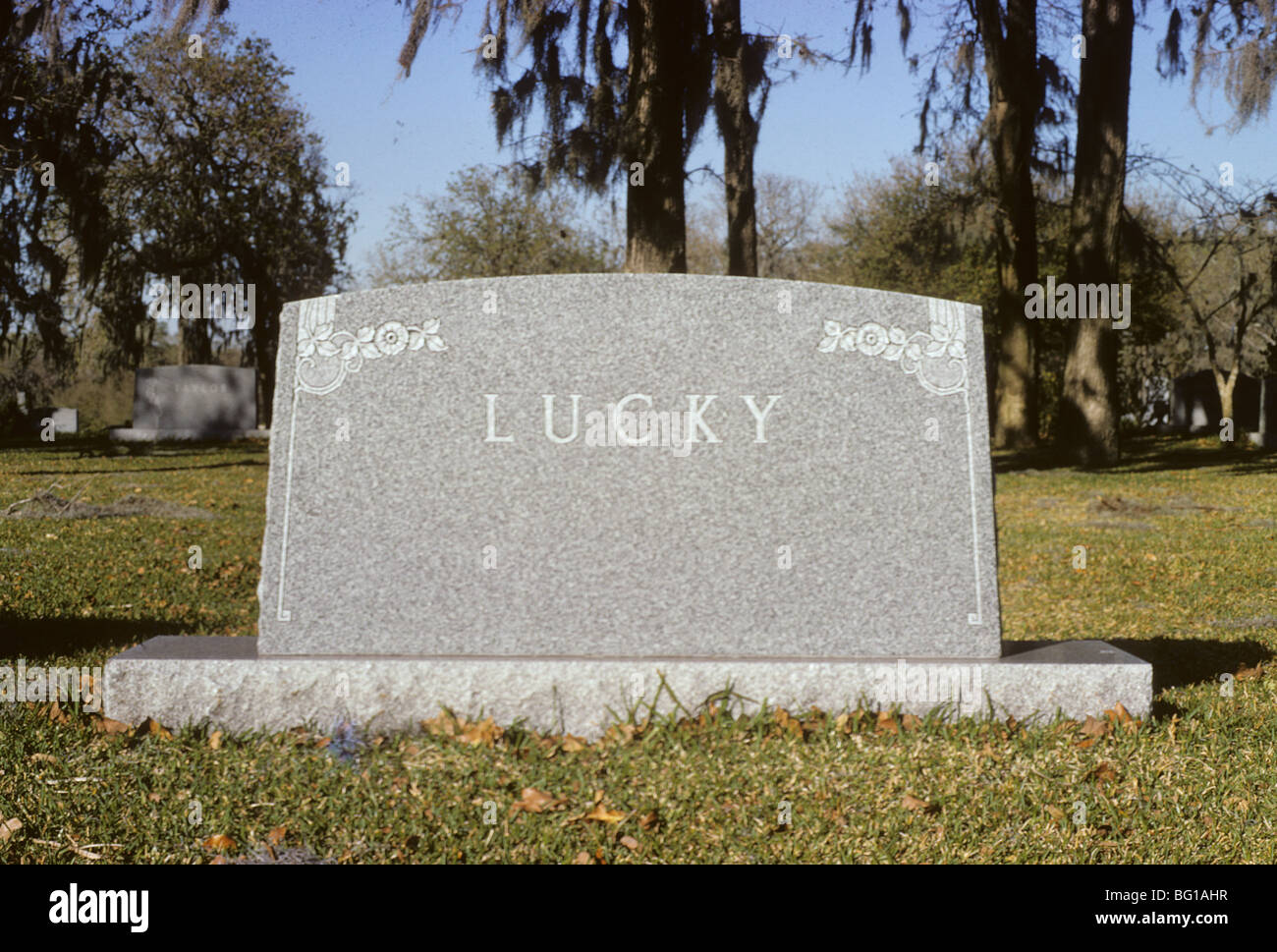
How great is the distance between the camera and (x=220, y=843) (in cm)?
300

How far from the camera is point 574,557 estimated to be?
3.95 metres

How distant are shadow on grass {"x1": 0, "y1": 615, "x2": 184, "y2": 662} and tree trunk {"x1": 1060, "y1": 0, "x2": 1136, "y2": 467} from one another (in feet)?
39.5

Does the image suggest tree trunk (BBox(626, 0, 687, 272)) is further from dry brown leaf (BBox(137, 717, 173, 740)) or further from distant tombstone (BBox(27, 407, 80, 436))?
distant tombstone (BBox(27, 407, 80, 436))

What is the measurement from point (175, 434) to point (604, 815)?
63.2 feet

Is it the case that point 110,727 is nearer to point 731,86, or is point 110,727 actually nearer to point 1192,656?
point 1192,656

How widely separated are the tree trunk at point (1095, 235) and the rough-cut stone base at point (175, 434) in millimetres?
13752

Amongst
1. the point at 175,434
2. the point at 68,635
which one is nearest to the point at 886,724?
the point at 68,635

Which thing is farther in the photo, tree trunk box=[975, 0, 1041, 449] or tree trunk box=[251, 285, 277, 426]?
tree trunk box=[251, 285, 277, 426]

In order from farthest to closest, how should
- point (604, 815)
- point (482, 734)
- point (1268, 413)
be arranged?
point (1268, 413), point (482, 734), point (604, 815)

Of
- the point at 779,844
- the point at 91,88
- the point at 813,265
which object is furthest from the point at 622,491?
the point at 813,265

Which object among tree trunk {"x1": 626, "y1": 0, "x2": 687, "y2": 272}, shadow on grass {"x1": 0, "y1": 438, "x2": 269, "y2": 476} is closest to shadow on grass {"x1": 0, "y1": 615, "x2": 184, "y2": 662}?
shadow on grass {"x1": 0, "y1": 438, "x2": 269, "y2": 476}

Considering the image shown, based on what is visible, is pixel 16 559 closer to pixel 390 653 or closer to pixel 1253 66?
pixel 390 653

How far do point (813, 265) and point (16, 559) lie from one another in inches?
1388

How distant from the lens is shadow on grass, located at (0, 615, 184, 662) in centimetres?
518
